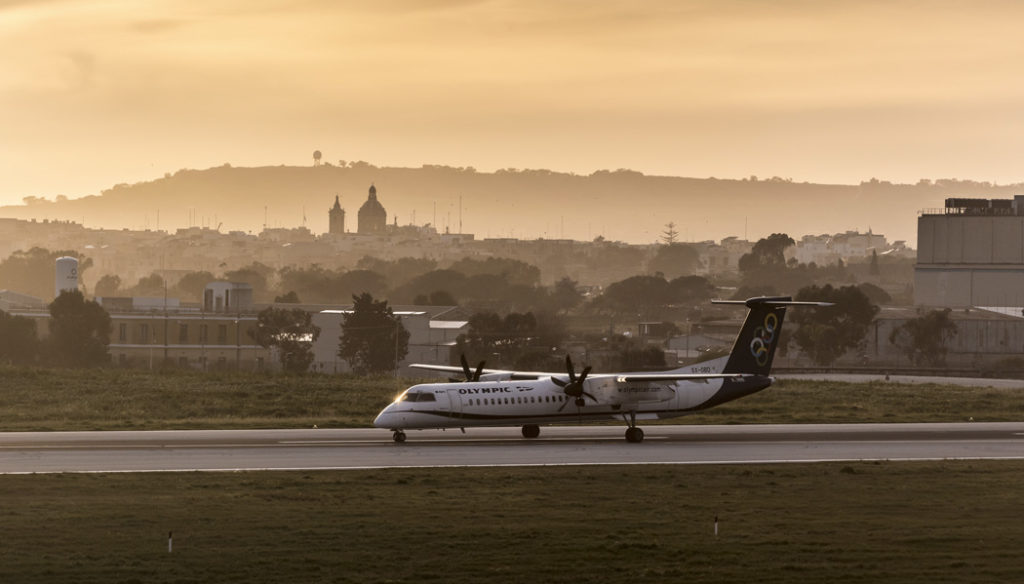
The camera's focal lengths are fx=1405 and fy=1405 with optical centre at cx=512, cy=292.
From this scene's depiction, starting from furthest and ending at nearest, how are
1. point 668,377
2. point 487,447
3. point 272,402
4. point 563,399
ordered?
point 272,402 < point 668,377 < point 563,399 < point 487,447

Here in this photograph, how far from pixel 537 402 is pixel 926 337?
11200 cm

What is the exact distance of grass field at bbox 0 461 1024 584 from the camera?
119 ft

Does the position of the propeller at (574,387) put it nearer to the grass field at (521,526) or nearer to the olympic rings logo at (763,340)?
the grass field at (521,526)

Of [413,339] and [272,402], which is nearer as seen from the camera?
A: [272,402]

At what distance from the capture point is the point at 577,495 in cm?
4694

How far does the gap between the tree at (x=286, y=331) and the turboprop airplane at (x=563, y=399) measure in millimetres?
97181

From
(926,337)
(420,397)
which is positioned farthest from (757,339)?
(926,337)

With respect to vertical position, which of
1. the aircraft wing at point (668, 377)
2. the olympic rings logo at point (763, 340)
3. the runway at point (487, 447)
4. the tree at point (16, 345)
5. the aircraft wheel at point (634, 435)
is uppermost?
the olympic rings logo at point (763, 340)

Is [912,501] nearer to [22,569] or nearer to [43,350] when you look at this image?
[22,569]

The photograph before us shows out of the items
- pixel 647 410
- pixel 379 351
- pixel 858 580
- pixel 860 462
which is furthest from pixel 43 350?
pixel 858 580

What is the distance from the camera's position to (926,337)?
16312cm

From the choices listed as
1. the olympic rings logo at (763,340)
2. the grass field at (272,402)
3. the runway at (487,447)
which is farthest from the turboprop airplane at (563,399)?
the grass field at (272,402)

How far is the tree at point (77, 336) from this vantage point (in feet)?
497

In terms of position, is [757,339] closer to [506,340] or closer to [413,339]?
[506,340]
